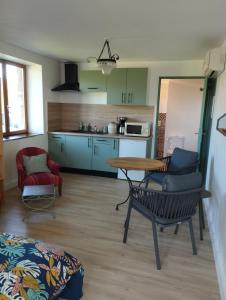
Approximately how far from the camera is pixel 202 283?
81.4 inches

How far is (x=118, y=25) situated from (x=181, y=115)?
3776 mm

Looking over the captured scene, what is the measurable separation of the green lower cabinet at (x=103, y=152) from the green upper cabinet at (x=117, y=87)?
0.86 meters

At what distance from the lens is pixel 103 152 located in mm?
4871

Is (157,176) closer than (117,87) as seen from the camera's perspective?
Yes

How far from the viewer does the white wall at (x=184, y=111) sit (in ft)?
19.3

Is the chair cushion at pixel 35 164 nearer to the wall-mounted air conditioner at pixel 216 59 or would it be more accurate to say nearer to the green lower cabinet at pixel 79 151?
the green lower cabinet at pixel 79 151

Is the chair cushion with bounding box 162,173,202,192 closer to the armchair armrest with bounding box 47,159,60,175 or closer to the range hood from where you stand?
the armchair armrest with bounding box 47,159,60,175

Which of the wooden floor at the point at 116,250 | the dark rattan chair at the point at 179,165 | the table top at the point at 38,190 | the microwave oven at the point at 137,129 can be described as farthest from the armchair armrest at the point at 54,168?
the microwave oven at the point at 137,129

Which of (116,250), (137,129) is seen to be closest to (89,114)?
(137,129)

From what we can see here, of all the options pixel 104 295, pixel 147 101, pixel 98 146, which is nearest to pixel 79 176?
pixel 98 146

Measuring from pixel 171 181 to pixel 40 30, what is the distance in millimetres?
2497

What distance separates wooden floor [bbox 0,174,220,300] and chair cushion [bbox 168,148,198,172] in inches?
34.9

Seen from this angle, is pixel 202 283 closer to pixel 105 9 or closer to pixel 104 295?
pixel 104 295

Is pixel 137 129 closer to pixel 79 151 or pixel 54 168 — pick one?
pixel 79 151
